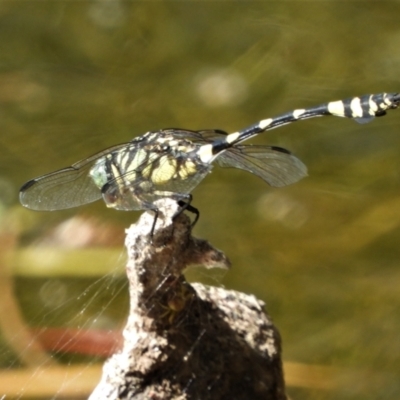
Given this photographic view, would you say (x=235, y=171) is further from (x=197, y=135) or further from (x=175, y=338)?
(x=175, y=338)

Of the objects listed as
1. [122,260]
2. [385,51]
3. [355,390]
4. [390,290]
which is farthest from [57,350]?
[385,51]

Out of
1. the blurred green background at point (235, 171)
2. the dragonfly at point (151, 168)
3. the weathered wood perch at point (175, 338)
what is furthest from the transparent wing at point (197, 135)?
the blurred green background at point (235, 171)

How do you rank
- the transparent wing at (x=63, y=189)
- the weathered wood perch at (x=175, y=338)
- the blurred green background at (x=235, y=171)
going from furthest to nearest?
the blurred green background at (x=235, y=171), the transparent wing at (x=63, y=189), the weathered wood perch at (x=175, y=338)

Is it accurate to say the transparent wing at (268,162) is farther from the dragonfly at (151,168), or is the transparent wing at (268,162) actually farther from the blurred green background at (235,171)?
the blurred green background at (235,171)

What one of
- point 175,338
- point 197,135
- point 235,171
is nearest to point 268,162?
point 197,135

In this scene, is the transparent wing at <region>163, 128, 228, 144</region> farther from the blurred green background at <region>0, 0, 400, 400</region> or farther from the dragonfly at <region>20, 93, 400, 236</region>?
the blurred green background at <region>0, 0, 400, 400</region>

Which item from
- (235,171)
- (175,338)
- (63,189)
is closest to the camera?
(175,338)

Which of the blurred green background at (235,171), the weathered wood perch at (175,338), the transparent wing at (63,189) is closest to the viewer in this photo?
the weathered wood perch at (175,338)
